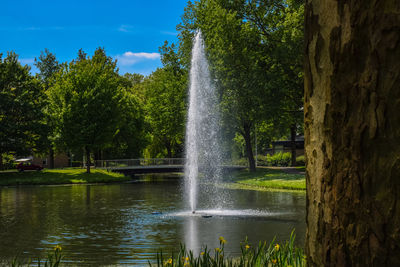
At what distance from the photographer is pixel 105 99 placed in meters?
49.8

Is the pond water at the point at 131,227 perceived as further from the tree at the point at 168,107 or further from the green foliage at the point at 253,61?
the tree at the point at 168,107

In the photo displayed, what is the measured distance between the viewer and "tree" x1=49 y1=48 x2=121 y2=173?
4825 cm

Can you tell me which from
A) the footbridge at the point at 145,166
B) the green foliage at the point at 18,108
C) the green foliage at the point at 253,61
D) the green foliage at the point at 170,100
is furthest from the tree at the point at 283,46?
the green foliage at the point at 18,108

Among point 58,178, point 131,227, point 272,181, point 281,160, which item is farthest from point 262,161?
point 131,227

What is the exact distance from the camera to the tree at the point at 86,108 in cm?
4825

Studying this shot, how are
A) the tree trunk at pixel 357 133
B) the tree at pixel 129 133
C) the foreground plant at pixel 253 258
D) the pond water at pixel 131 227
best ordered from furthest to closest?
the tree at pixel 129 133 < the pond water at pixel 131 227 < the foreground plant at pixel 253 258 < the tree trunk at pixel 357 133

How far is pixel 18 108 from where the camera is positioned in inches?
1892

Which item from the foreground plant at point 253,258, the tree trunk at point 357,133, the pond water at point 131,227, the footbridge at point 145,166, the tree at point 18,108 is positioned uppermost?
the tree at point 18,108

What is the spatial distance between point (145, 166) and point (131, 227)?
38078mm

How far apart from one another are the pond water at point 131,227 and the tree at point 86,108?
2352 centimetres

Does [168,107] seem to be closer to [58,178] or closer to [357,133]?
[58,178]

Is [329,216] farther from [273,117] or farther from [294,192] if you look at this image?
[273,117]

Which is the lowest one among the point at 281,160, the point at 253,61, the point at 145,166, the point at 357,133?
the point at 145,166

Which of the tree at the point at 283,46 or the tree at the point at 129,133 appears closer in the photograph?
the tree at the point at 283,46
